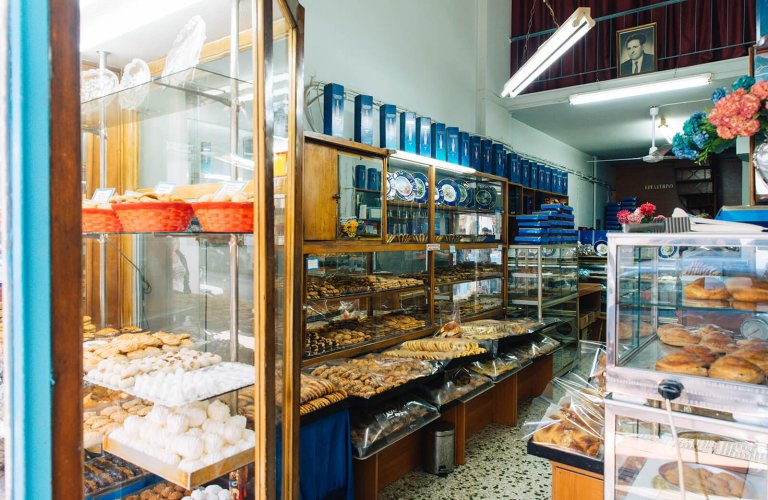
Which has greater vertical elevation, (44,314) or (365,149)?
(365,149)

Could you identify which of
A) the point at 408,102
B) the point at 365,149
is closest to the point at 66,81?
the point at 365,149

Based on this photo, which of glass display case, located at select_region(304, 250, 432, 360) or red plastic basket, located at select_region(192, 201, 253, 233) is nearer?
red plastic basket, located at select_region(192, 201, 253, 233)

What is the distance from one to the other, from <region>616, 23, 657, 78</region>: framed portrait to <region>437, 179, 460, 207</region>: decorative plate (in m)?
3.52

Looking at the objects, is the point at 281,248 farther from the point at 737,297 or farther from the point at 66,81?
the point at 737,297

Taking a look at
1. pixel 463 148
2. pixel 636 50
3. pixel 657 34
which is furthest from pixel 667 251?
pixel 657 34

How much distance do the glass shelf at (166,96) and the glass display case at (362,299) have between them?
180 centimetres

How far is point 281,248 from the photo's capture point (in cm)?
156

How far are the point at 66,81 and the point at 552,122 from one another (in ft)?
29.0

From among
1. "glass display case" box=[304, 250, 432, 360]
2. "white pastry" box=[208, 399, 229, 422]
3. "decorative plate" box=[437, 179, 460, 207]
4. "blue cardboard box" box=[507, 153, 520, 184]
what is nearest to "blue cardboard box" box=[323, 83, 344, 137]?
"glass display case" box=[304, 250, 432, 360]

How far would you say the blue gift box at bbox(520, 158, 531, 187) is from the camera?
6.88m

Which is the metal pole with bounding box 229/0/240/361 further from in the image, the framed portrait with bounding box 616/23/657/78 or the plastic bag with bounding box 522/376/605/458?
the framed portrait with bounding box 616/23/657/78

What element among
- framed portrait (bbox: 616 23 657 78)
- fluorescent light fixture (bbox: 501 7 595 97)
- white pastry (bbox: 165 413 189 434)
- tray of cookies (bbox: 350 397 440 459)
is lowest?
tray of cookies (bbox: 350 397 440 459)

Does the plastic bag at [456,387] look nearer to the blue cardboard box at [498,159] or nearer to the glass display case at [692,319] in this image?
the glass display case at [692,319]

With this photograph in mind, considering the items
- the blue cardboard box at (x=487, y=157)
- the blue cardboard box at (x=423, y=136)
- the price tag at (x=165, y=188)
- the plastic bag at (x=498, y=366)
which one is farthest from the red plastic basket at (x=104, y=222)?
the blue cardboard box at (x=487, y=157)
